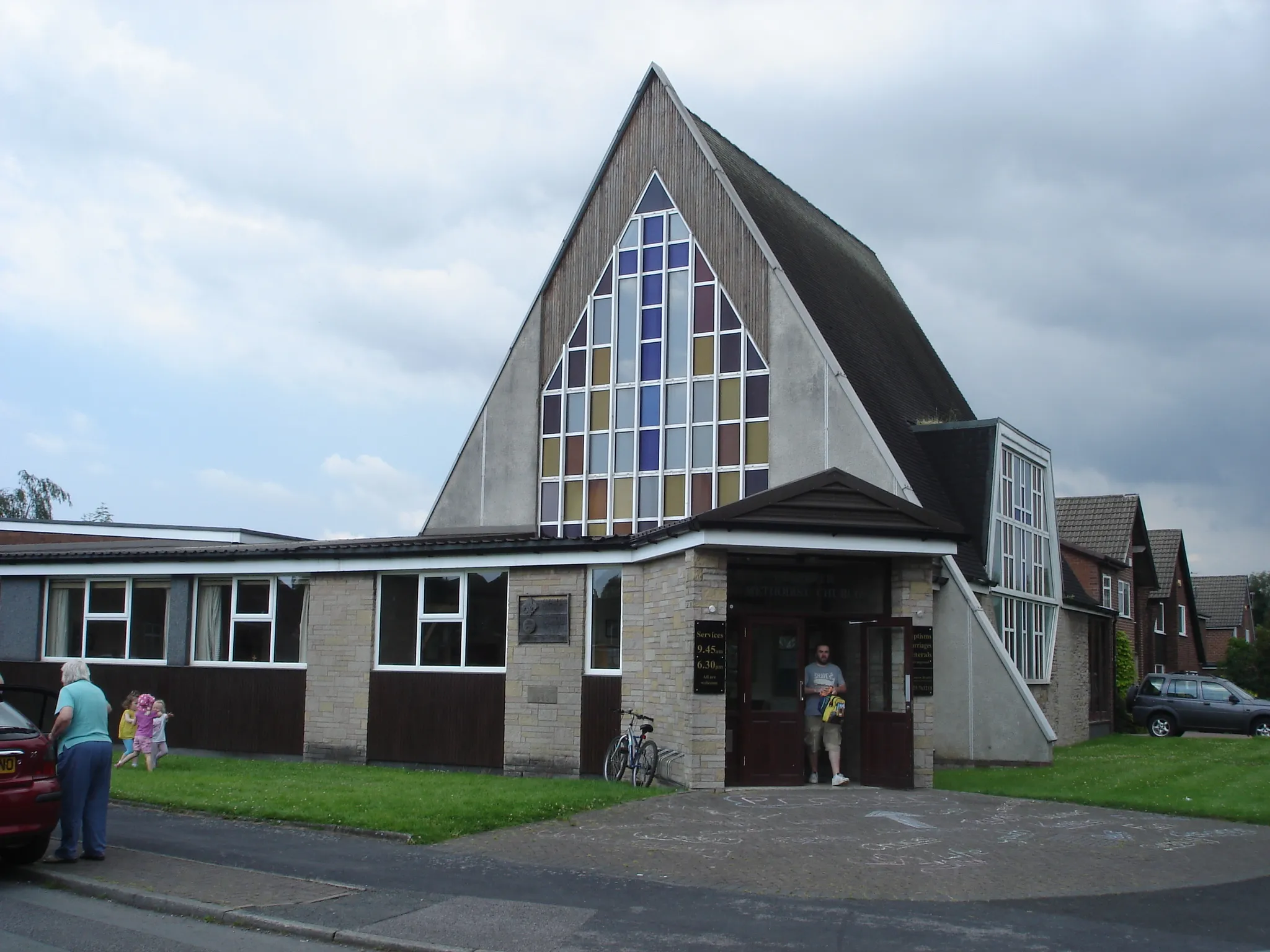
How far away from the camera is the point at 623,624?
1758 cm

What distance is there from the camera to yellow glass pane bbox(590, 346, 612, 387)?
1099 inches

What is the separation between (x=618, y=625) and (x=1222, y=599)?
59.0 m

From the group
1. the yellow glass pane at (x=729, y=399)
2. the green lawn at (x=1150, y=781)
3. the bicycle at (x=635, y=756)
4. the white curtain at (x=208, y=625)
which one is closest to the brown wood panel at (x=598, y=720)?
the bicycle at (x=635, y=756)

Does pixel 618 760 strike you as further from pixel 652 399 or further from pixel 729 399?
pixel 652 399

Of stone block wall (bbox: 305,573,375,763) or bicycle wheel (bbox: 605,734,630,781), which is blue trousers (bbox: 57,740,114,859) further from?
stone block wall (bbox: 305,573,375,763)

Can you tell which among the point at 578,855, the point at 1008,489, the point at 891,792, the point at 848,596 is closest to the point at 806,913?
the point at 578,855

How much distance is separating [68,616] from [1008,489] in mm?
18064

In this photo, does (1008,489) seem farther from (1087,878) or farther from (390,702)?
(1087,878)

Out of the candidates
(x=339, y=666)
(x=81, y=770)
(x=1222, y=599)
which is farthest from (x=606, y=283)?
(x=1222, y=599)

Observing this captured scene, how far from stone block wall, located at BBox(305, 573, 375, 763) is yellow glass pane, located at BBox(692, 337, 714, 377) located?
946 cm

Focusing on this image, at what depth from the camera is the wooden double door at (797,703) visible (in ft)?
52.4

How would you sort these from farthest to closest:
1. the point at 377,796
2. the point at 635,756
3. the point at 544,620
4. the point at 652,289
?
the point at 652,289, the point at 544,620, the point at 635,756, the point at 377,796

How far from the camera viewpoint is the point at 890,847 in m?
11.8

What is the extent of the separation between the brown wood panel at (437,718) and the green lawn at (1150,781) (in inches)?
251
